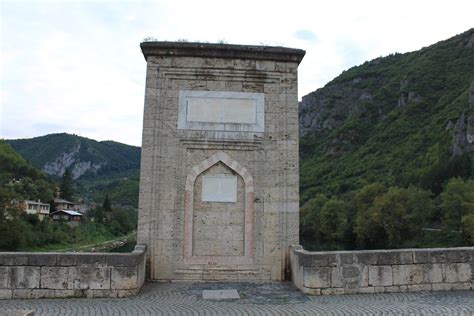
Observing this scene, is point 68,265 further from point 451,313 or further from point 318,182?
point 318,182

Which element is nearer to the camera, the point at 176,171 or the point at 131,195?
the point at 176,171

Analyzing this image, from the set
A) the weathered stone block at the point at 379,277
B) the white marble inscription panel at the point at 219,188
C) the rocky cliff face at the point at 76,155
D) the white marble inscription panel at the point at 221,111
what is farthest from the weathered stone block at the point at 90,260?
the rocky cliff face at the point at 76,155

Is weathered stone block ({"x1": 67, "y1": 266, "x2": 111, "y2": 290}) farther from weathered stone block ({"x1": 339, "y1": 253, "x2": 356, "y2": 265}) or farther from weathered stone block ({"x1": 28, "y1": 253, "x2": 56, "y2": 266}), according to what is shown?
weathered stone block ({"x1": 339, "y1": 253, "x2": 356, "y2": 265})

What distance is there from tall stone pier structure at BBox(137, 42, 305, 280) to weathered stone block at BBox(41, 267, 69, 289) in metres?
2.17

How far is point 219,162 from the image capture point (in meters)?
10.2

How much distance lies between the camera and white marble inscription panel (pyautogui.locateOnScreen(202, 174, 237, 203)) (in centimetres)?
1009

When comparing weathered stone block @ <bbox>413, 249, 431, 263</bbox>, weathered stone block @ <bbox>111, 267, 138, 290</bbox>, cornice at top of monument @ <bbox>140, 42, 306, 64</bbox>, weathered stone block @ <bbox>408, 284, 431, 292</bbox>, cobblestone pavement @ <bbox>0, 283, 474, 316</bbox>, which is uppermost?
cornice at top of monument @ <bbox>140, 42, 306, 64</bbox>

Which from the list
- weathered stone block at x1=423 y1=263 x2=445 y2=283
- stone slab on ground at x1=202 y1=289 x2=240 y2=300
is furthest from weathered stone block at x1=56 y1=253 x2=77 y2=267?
weathered stone block at x1=423 y1=263 x2=445 y2=283

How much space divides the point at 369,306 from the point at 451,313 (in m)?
1.17

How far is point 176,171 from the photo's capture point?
10102 mm

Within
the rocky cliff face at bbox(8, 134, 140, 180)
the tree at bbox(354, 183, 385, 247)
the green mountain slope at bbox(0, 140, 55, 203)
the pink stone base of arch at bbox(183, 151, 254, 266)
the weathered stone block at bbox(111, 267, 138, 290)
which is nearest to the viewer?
the weathered stone block at bbox(111, 267, 138, 290)

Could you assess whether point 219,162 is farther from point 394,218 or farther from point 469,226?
point 394,218

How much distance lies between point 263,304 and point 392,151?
11050cm

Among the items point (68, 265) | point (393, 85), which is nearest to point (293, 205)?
point (68, 265)
